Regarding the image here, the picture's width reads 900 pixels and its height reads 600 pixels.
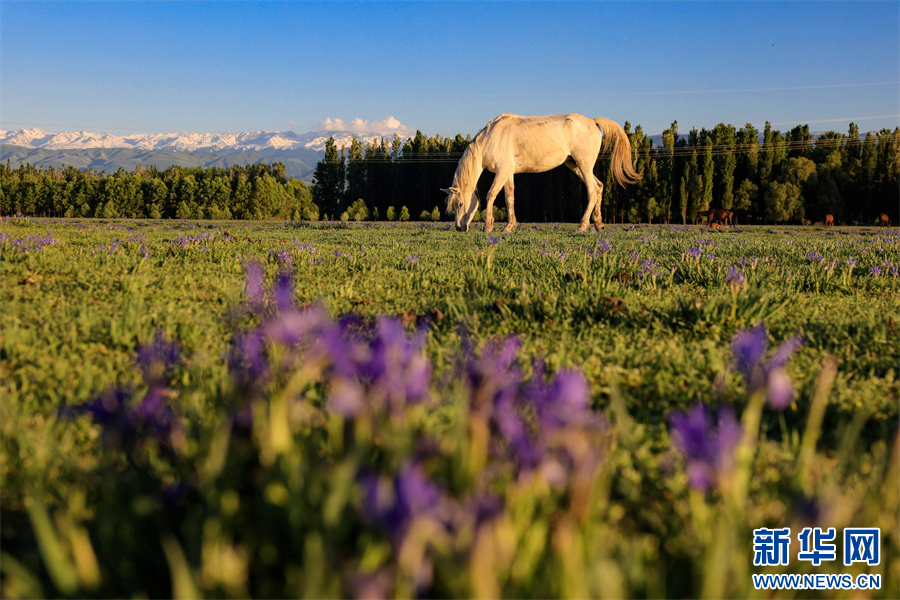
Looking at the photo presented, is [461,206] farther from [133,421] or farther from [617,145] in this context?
[133,421]

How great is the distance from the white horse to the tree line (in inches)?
1408

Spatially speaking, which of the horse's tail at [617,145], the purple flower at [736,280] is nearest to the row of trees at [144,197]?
the horse's tail at [617,145]

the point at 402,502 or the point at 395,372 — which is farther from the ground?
the point at 395,372

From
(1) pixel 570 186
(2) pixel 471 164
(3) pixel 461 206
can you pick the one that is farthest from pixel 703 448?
(1) pixel 570 186

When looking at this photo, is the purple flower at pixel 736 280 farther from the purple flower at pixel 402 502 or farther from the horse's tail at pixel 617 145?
the horse's tail at pixel 617 145

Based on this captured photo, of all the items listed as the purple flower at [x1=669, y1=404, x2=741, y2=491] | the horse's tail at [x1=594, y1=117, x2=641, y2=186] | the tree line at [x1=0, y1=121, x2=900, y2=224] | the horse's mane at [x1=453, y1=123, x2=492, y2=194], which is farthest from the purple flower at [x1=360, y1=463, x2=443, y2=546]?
the tree line at [x1=0, y1=121, x2=900, y2=224]

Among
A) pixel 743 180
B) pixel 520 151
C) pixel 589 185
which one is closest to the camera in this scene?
pixel 520 151

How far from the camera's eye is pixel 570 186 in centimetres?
6006

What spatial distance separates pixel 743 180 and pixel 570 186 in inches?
673

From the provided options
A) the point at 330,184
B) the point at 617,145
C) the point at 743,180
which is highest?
the point at 330,184

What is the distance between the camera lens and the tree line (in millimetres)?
51562

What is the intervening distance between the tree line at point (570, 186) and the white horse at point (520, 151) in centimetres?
3575

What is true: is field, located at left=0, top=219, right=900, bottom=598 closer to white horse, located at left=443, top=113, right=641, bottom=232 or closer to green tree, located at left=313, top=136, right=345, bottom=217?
white horse, located at left=443, top=113, right=641, bottom=232

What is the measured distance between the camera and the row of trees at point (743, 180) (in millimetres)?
50812
